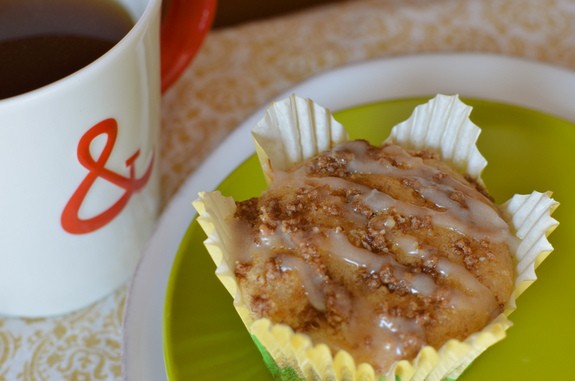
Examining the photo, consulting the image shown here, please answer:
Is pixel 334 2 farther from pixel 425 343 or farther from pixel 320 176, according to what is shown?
pixel 425 343

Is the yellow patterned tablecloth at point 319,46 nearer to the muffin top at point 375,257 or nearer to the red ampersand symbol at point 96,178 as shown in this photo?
the red ampersand symbol at point 96,178

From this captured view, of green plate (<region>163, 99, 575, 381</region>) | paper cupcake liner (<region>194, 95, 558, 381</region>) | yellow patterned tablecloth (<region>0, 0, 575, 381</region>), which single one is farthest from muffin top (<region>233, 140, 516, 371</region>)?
yellow patterned tablecloth (<region>0, 0, 575, 381</region>)

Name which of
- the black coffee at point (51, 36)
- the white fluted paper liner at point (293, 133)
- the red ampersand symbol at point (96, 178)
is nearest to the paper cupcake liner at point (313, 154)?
the white fluted paper liner at point (293, 133)

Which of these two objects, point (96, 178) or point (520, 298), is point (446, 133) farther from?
point (96, 178)

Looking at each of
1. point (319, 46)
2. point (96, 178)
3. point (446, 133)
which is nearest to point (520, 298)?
point (446, 133)

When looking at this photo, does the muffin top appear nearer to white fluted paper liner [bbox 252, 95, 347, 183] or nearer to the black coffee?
white fluted paper liner [bbox 252, 95, 347, 183]
